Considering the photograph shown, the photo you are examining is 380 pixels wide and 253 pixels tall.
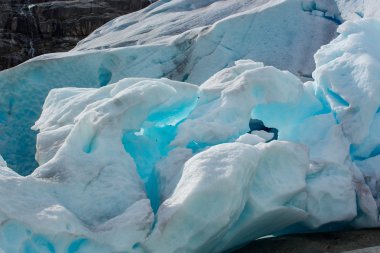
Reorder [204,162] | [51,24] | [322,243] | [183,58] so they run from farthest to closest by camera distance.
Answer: [51,24], [183,58], [322,243], [204,162]

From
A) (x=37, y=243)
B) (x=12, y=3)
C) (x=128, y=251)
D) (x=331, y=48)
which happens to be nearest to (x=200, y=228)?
(x=128, y=251)

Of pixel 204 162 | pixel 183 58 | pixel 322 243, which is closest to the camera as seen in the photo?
pixel 204 162

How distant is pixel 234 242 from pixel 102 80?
3.53 meters

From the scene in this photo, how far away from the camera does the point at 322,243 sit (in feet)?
11.2

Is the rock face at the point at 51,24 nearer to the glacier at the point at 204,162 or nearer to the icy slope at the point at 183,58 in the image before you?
the icy slope at the point at 183,58

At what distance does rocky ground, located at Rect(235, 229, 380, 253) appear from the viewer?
10.8ft

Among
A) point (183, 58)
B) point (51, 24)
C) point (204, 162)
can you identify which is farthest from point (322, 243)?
point (51, 24)

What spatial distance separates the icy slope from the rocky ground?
2765 millimetres

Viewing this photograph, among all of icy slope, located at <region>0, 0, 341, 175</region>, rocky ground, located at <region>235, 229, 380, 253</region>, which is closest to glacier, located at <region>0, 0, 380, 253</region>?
rocky ground, located at <region>235, 229, 380, 253</region>

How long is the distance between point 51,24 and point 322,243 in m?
12.0

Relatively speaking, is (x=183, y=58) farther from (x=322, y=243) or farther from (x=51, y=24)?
(x=51, y=24)

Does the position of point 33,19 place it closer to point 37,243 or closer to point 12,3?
point 12,3

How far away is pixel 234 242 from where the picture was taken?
335 centimetres

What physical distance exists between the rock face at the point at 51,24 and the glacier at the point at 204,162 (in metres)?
9.75
